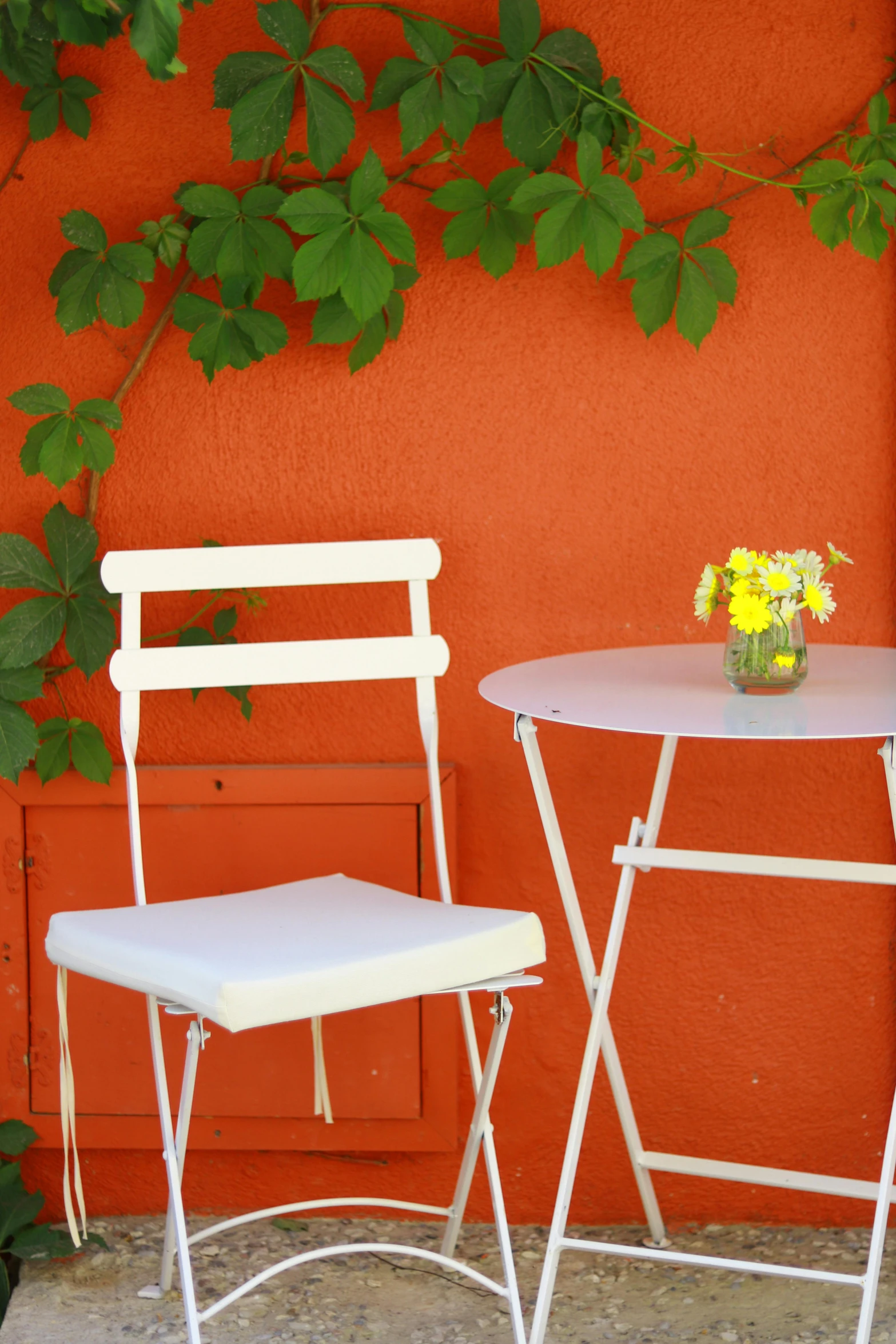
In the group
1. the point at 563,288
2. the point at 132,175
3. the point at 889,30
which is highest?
the point at 889,30

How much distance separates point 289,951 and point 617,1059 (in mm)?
742

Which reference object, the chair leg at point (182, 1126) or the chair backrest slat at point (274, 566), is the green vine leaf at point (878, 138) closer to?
the chair backrest slat at point (274, 566)

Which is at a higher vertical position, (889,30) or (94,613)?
(889,30)

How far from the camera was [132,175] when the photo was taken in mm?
2486

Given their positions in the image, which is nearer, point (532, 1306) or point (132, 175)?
point (532, 1306)

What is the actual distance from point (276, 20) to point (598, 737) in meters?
1.33

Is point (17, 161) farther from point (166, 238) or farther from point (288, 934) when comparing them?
point (288, 934)

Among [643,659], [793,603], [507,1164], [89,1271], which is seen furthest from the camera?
[507,1164]

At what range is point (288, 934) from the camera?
191 centimetres

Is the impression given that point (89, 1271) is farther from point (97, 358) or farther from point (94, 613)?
point (97, 358)

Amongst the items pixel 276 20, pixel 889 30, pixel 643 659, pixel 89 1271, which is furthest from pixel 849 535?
pixel 89 1271

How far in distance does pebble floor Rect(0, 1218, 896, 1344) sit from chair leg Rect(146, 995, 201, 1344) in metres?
0.35

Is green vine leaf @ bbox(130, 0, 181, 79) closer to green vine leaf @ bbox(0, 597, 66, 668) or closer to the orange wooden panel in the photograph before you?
green vine leaf @ bbox(0, 597, 66, 668)

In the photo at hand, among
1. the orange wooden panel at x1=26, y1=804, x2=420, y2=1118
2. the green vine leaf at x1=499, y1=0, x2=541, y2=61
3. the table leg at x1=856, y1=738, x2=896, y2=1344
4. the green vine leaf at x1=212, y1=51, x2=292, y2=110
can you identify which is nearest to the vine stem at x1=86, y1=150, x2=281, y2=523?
the green vine leaf at x1=212, y1=51, x2=292, y2=110
